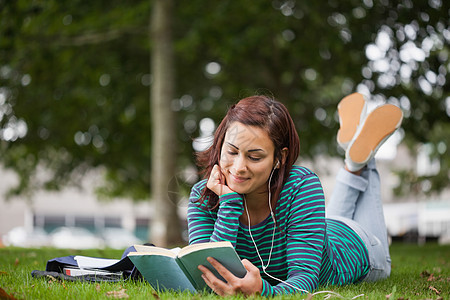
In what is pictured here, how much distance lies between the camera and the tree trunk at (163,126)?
32.1ft

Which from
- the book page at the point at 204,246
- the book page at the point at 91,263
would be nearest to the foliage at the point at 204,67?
the book page at the point at 91,263

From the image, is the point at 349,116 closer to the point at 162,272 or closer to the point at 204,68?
the point at 162,272

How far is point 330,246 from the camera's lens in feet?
11.5

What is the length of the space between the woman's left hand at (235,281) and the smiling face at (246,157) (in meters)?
0.51

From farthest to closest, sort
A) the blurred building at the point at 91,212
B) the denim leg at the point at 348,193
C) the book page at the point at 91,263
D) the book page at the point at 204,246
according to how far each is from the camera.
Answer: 1. the blurred building at the point at 91,212
2. the denim leg at the point at 348,193
3. the book page at the point at 91,263
4. the book page at the point at 204,246

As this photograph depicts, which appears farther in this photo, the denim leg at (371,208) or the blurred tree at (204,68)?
the blurred tree at (204,68)

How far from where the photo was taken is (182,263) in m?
2.76

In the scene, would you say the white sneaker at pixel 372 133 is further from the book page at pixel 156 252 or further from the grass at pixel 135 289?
the book page at pixel 156 252

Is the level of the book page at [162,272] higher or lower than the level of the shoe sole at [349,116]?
lower

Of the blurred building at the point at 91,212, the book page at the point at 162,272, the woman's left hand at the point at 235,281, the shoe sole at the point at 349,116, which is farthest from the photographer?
the blurred building at the point at 91,212

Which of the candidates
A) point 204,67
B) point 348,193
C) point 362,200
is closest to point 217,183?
point 348,193

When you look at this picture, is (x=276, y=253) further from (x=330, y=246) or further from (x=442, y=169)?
(x=442, y=169)

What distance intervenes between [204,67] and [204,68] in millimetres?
51

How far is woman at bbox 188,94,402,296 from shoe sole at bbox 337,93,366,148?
1.39 meters
